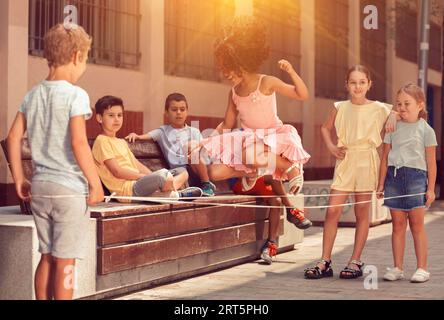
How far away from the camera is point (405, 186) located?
6977 millimetres

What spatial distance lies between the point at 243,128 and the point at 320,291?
1.44 metres

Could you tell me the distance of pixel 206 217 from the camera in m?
7.44

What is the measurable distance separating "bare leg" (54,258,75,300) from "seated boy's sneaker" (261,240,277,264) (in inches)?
149

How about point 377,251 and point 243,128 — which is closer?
point 243,128

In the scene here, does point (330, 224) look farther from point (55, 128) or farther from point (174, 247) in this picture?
point (55, 128)

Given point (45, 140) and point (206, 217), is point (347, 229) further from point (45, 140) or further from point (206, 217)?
point (45, 140)

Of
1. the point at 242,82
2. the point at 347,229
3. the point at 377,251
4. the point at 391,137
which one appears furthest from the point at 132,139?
the point at 347,229

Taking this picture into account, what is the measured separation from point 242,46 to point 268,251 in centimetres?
257

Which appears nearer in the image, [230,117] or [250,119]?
[250,119]

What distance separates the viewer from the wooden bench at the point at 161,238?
243 inches

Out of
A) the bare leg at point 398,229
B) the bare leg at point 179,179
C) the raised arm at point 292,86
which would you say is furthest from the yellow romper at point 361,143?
the bare leg at point 179,179

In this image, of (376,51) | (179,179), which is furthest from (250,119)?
(376,51)

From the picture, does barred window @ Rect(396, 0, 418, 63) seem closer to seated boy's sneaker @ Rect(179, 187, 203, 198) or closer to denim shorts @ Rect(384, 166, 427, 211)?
denim shorts @ Rect(384, 166, 427, 211)

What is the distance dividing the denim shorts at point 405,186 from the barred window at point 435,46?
88.6ft
